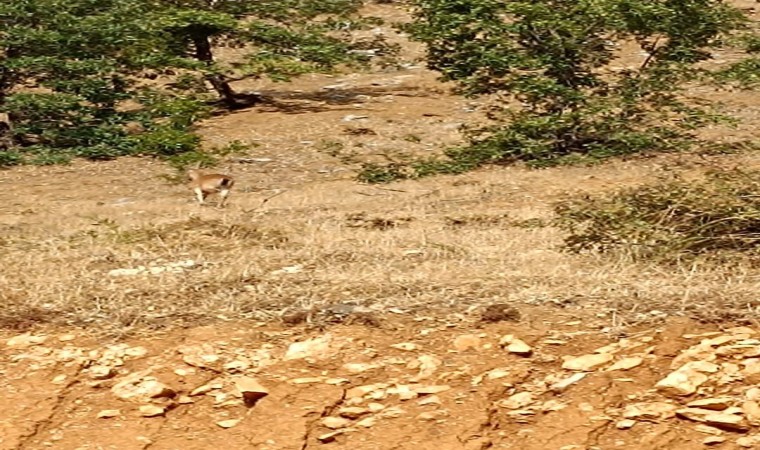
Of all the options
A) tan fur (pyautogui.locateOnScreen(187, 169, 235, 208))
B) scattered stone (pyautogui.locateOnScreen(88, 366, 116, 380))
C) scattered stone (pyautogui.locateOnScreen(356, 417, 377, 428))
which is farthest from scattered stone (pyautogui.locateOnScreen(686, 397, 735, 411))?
tan fur (pyautogui.locateOnScreen(187, 169, 235, 208))

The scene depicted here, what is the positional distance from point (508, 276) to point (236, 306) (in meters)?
1.53

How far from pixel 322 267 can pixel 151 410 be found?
1.92m

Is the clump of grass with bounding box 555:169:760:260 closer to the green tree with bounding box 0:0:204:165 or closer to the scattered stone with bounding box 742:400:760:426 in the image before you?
the scattered stone with bounding box 742:400:760:426

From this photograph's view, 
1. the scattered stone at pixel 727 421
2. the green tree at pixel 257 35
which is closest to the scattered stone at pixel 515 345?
the scattered stone at pixel 727 421

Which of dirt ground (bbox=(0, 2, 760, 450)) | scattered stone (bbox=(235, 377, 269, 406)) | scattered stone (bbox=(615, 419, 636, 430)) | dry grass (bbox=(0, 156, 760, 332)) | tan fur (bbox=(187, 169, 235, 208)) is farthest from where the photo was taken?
tan fur (bbox=(187, 169, 235, 208))

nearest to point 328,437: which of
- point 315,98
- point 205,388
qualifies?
point 205,388

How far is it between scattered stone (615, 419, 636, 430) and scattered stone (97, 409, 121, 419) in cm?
218

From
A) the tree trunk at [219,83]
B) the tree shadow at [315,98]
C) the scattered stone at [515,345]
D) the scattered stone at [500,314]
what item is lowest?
the tree shadow at [315,98]

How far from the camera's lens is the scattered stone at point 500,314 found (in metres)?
4.52

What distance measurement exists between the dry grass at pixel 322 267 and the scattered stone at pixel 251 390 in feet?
1.94

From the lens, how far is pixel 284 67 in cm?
1731

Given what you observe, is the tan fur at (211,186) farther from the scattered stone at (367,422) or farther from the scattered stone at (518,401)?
the scattered stone at (518,401)

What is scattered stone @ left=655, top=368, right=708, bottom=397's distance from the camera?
3.92 meters

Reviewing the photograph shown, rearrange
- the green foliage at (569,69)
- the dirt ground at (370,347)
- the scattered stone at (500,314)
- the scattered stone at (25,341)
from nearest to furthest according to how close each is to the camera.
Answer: the dirt ground at (370,347) < the scattered stone at (500,314) < the scattered stone at (25,341) < the green foliage at (569,69)
